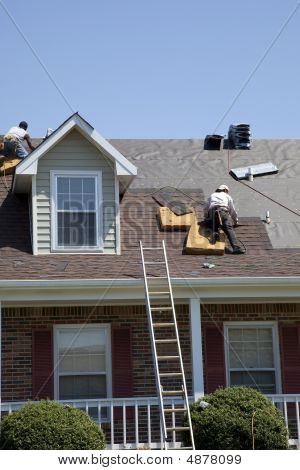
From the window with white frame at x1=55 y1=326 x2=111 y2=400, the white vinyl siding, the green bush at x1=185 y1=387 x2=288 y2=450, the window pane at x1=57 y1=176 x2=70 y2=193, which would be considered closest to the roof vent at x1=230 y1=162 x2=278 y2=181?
the white vinyl siding

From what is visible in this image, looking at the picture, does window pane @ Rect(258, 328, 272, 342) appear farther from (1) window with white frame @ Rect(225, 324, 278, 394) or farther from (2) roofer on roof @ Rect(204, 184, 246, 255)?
(2) roofer on roof @ Rect(204, 184, 246, 255)

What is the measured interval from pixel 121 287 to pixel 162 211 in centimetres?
309

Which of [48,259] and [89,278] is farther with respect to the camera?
[48,259]

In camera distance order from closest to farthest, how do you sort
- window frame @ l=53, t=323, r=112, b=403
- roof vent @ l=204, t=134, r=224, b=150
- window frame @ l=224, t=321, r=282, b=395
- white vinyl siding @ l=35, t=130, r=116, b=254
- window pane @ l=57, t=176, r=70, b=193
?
1. window frame @ l=53, t=323, r=112, b=403
2. window frame @ l=224, t=321, r=282, b=395
3. white vinyl siding @ l=35, t=130, r=116, b=254
4. window pane @ l=57, t=176, r=70, b=193
5. roof vent @ l=204, t=134, r=224, b=150

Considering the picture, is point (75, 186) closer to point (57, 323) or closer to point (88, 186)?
point (88, 186)

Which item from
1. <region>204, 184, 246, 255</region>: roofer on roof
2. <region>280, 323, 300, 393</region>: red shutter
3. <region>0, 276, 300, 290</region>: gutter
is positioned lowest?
<region>280, 323, 300, 393</region>: red shutter

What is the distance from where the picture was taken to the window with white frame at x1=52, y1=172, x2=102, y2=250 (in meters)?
18.3

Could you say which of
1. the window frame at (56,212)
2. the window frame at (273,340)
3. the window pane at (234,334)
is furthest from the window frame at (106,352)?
the window pane at (234,334)

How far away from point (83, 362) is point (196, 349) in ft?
7.87

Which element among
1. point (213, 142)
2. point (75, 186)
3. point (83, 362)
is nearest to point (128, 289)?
point (83, 362)

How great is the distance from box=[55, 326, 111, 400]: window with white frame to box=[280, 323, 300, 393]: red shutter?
10.1ft

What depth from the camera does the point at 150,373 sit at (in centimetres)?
1750
